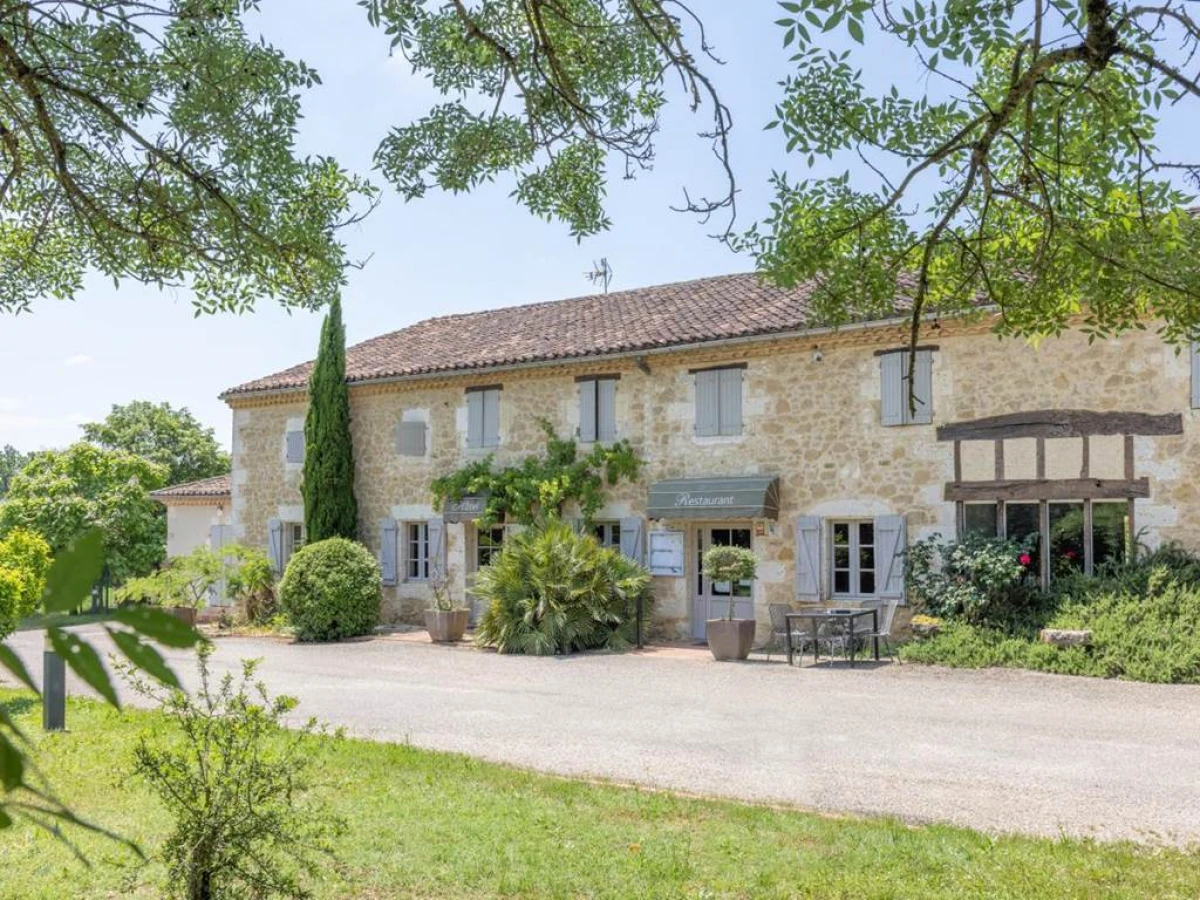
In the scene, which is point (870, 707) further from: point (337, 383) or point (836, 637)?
point (337, 383)

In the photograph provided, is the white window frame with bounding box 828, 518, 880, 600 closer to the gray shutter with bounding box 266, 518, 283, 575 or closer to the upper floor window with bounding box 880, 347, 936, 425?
the upper floor window with bounding box 880, 347, 936, 425

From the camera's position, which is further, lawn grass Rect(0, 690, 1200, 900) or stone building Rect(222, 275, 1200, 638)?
stone building Rect(222, 275, 1200, 638)

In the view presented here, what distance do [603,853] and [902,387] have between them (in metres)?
10.6

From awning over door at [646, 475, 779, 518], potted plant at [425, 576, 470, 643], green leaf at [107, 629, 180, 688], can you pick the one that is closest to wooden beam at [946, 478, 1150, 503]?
awning over door at [646, 475, 779, 518]

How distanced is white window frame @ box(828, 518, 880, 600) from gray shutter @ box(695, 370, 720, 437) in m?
2.36

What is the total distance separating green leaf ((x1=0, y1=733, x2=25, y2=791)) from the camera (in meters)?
0.89

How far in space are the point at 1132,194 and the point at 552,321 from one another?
15832 millimetres

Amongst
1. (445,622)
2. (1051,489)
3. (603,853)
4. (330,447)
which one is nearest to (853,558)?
(1051,489)

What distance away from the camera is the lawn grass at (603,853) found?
4660mm

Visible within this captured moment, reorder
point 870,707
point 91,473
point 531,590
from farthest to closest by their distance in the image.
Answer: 1. point 91,473
2. point 531,590
3. point 870,707

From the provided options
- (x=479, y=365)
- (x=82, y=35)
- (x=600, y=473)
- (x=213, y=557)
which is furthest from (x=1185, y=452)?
(x=213, y=557)

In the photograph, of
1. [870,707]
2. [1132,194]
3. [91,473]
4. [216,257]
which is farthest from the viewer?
[91,473]

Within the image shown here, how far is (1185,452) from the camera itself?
1292 centimetres

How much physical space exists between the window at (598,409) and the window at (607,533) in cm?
138
